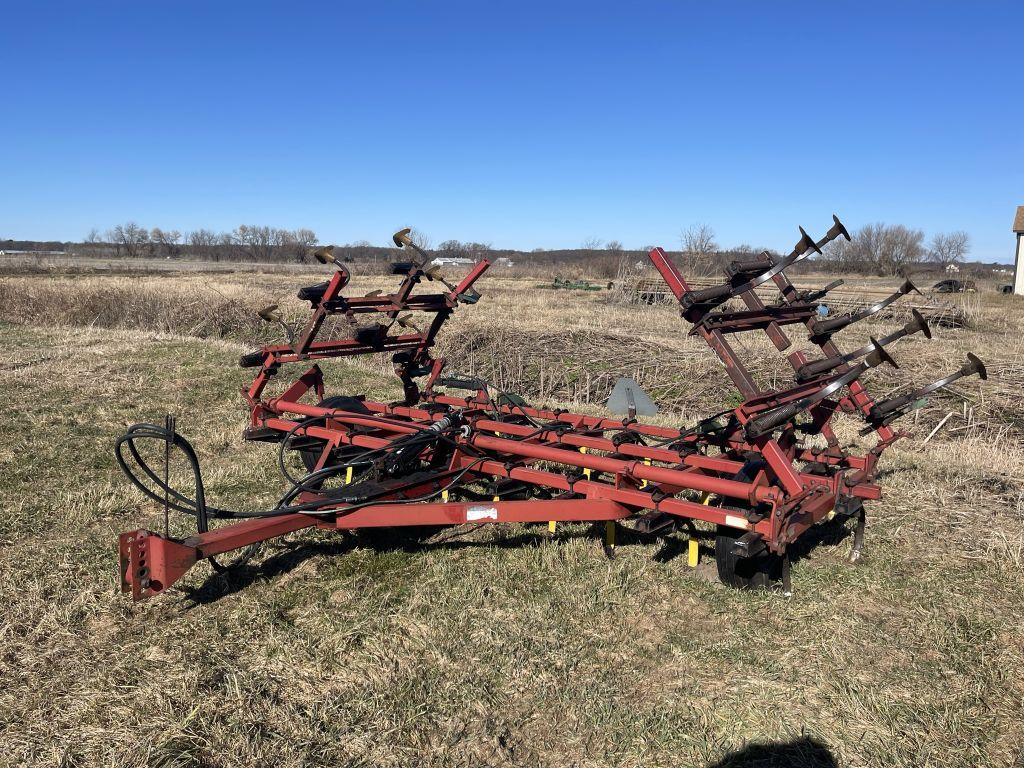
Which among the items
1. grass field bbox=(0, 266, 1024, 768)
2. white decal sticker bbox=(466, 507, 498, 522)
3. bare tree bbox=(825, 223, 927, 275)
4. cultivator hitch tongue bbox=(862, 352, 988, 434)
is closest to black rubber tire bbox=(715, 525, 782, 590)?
grass field bbox=(0, 266, 1024, 768)

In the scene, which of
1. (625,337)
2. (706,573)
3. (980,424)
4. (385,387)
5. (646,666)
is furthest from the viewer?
(625,337)

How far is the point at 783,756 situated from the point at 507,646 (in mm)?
1487

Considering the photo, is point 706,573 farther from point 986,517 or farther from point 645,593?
point 986,517

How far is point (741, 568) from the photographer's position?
4.81m

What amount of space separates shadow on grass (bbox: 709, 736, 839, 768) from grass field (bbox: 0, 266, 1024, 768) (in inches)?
0.5

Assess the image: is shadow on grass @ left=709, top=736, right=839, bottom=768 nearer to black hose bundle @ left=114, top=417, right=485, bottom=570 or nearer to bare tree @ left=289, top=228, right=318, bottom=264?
black hose bundle @ left=114, top=417, right=485, bottom=570

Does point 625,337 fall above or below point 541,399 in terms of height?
above

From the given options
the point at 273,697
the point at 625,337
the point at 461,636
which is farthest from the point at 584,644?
the point at 625,337

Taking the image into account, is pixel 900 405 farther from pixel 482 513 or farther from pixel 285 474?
pixel 285 474

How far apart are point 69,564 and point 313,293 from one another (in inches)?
108

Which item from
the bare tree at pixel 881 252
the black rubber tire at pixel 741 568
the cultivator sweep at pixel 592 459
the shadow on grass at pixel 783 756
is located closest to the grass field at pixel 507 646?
the shadow on grass at pixel 783 756

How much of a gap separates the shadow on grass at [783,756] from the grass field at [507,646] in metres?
0.01

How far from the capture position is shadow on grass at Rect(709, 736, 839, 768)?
3217 millimetres

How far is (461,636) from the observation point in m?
4.18
